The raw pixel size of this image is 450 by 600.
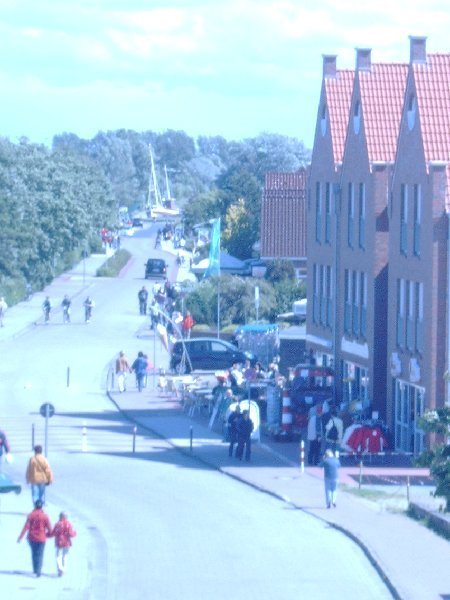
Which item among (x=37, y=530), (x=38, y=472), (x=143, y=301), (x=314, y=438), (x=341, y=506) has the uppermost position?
(x=143, y=301)

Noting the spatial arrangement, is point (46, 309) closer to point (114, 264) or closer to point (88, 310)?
point (88, 310)

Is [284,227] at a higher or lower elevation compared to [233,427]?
higher

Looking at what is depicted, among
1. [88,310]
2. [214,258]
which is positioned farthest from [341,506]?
[88,310]

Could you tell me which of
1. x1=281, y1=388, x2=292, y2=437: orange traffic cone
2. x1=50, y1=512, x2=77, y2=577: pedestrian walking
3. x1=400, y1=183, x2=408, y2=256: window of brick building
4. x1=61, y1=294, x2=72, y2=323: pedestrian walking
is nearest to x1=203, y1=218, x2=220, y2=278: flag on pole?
x1=61, y1=294, x2=72, y2=323: pedestrian walking

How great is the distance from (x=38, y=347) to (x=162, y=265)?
33446mm

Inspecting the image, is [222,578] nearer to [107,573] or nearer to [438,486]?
[107,573]

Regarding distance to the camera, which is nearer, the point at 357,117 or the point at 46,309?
the point at 357,117

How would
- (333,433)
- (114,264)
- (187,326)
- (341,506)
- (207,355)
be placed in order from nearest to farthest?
(341,506)
(333,433)
(207,355)
(187,326)
(114,264)

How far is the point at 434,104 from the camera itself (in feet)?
118

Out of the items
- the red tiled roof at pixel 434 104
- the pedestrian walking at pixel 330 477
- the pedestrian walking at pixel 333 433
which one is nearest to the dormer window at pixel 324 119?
the red tiled roof at pixel 434 104

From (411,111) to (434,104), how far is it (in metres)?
0.80

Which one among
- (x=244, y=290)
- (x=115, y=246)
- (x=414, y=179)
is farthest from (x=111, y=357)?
(x=115, y=246)

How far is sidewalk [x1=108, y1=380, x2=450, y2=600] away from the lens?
848 inches

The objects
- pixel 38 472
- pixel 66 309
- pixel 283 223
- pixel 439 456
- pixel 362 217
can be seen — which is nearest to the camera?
pixel 439 456
